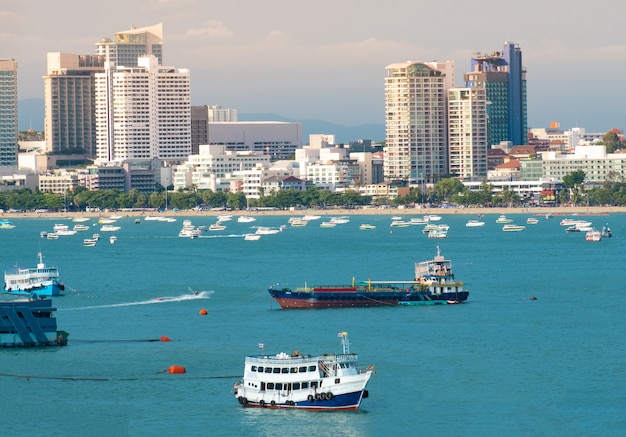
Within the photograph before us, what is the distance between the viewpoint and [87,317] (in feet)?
243

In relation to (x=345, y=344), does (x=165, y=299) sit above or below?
below

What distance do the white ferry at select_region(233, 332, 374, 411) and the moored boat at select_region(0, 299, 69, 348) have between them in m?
14.9

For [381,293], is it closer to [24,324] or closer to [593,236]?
[24,324]

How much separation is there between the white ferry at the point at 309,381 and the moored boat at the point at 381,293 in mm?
27064

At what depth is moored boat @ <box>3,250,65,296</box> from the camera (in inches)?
3317

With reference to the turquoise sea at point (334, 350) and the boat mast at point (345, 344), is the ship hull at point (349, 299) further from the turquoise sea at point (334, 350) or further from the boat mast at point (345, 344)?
the boat mast at point (345, 344)

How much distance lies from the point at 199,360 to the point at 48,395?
752 cm

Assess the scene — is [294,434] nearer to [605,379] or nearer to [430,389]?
[430,389]

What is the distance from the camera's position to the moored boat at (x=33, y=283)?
84250 millimetres

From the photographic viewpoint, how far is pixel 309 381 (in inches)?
1913

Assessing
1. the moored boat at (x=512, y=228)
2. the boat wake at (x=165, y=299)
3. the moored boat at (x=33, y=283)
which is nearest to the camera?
the boat wake at (x=165, y=299)

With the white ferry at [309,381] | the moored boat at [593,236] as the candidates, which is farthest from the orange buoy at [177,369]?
the moored boat at [593,236]

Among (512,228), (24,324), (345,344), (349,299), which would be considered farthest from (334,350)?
(512,228)

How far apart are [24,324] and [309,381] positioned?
1671cm
